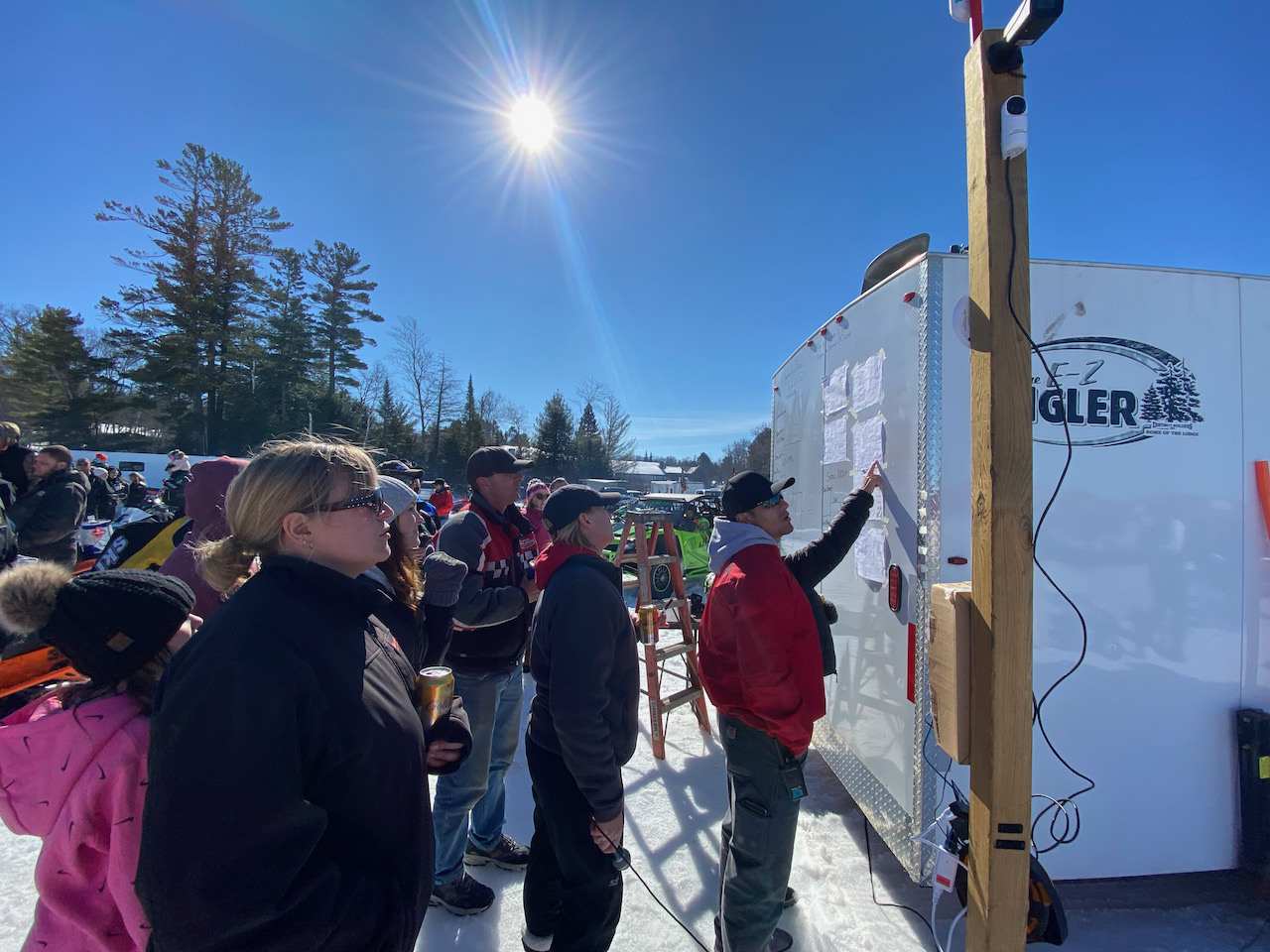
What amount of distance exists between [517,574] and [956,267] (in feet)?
8.58

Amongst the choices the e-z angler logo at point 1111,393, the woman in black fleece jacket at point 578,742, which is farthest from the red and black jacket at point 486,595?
the e-z angler logo at point 1111,393

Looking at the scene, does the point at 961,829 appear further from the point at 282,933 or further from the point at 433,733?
the point at 282,933

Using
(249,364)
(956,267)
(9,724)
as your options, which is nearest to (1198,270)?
(956,267)

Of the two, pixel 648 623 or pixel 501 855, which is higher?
pixel 648 623

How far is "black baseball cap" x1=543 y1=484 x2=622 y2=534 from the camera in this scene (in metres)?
2.36

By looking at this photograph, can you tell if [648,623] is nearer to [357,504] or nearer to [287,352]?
[357,504]

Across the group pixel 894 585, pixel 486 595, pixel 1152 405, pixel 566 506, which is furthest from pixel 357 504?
pixel 1152 405

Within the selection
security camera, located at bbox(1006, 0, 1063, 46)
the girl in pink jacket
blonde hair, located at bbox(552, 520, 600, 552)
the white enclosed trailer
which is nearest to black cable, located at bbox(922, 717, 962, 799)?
the white enclosed trailer

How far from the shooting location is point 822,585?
374cm

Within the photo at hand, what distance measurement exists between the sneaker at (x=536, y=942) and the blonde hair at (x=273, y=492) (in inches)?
79.3

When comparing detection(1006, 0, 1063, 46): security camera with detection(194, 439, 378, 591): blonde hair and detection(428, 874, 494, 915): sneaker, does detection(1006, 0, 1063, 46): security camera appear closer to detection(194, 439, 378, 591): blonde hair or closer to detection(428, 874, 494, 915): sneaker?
detection(194, 439, 378, 591): blonde hair

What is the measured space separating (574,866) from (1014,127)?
109 inches

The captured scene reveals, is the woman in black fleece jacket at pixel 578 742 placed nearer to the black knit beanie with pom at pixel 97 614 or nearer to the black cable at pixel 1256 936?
the black knit beanie with pom at pixel 97 614

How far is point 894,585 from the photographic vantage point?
274cm
